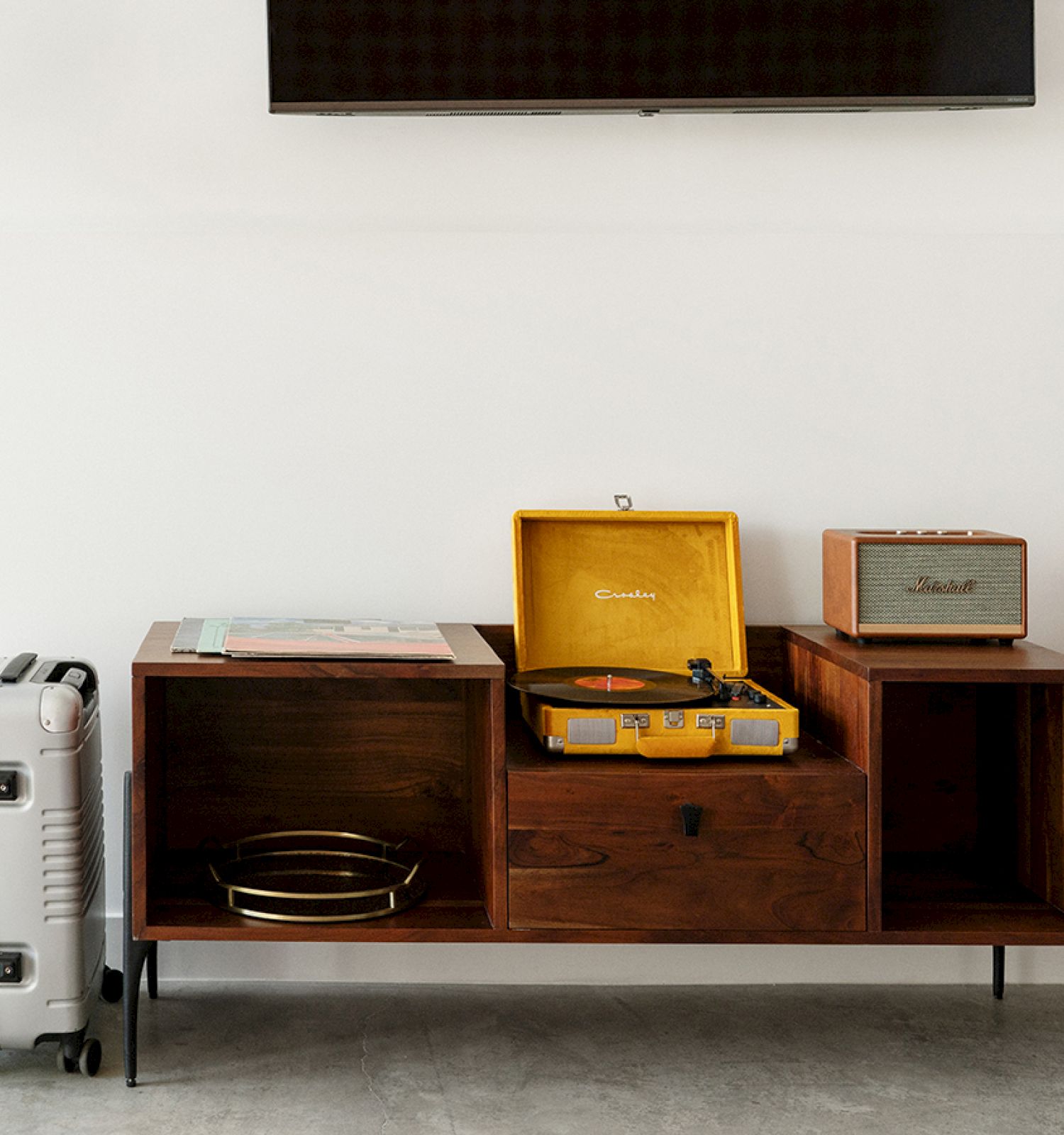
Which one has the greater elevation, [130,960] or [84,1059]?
[130,960]

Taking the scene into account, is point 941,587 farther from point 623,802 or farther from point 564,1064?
point 564,1064

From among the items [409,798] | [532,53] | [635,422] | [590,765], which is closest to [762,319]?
[635,422]

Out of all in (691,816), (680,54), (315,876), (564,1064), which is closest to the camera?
(691,816)

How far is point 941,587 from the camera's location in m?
2.02

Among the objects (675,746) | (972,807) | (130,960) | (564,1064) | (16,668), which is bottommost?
(564,1064)

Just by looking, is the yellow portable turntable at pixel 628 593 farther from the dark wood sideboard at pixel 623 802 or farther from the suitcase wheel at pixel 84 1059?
the suitcase wheel at pixel 84 1059

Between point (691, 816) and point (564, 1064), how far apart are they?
1.78 ft

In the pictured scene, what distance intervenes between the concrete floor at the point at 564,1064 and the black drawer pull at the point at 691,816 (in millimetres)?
449

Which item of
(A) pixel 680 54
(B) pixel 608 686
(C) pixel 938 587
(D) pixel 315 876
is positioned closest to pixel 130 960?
(D) pixel 315 876

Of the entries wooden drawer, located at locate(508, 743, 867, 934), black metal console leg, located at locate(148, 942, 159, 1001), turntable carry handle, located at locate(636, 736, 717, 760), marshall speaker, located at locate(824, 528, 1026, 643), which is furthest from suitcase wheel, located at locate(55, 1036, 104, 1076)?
marshall speaker, located at locate(824, 528, 1026, 643)

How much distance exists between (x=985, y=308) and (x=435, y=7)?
3.95ft

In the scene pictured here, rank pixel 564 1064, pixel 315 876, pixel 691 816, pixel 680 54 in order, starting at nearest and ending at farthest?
pixel 691 816, pixel 564 1064, pixel 315 876, pixel 680 54

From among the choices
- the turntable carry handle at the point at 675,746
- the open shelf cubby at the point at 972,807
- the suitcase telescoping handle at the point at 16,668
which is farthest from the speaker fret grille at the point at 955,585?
the suitcase telescoping handle at the point at 16,668

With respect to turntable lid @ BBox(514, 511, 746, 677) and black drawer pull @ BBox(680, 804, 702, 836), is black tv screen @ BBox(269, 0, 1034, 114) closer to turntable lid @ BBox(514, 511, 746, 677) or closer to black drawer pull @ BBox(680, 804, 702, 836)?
turntable lid @ BBox(514, 511, 746, 677)
